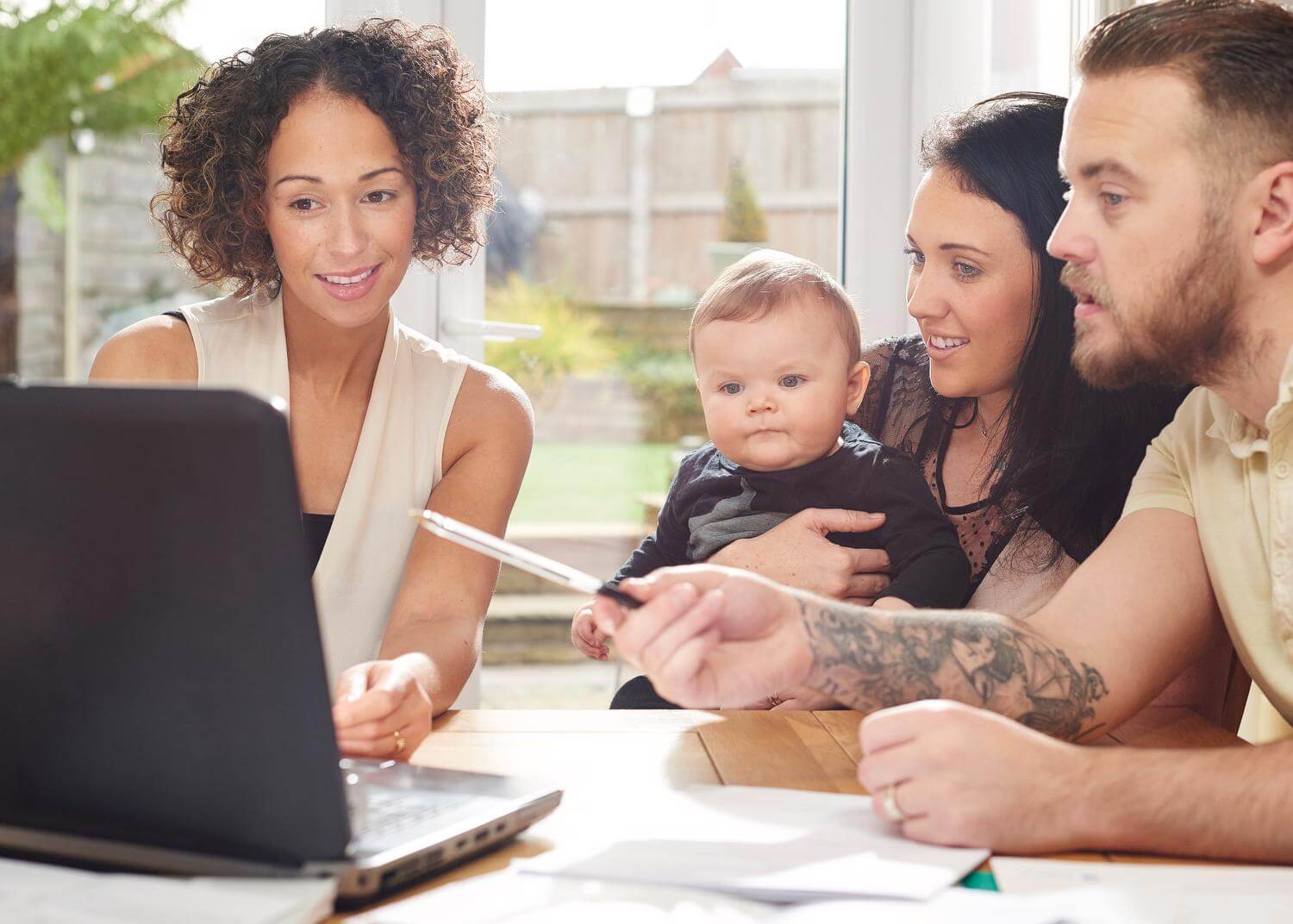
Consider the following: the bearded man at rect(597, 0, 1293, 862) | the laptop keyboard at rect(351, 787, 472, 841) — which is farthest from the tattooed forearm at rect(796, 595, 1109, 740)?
the laptop keyboard at rect(351, 787, 472, 841)

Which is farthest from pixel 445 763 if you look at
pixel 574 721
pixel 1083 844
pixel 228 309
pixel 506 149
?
pixel 506 149

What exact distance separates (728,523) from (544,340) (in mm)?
1230

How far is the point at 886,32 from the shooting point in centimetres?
274

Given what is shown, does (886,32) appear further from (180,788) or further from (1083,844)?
(180,788)

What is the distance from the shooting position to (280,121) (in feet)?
6.23

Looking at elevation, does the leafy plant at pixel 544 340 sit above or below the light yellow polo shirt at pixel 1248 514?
above

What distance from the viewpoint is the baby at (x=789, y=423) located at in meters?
1.78

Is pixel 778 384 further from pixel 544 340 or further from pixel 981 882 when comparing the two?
pixel 544 340

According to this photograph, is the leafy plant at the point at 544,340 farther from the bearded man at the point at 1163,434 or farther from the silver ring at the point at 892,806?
the silver ring at the point at 892,806

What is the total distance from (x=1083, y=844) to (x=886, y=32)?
2.15 meters

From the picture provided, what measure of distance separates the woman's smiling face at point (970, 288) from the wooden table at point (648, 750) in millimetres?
586

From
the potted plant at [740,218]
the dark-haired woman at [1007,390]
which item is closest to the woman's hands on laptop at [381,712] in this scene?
the dark-haired woman at [1007,390]

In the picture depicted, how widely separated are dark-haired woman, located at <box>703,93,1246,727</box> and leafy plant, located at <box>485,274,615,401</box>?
1.21 metres

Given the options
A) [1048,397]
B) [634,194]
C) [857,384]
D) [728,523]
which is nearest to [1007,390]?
[1048,397]
